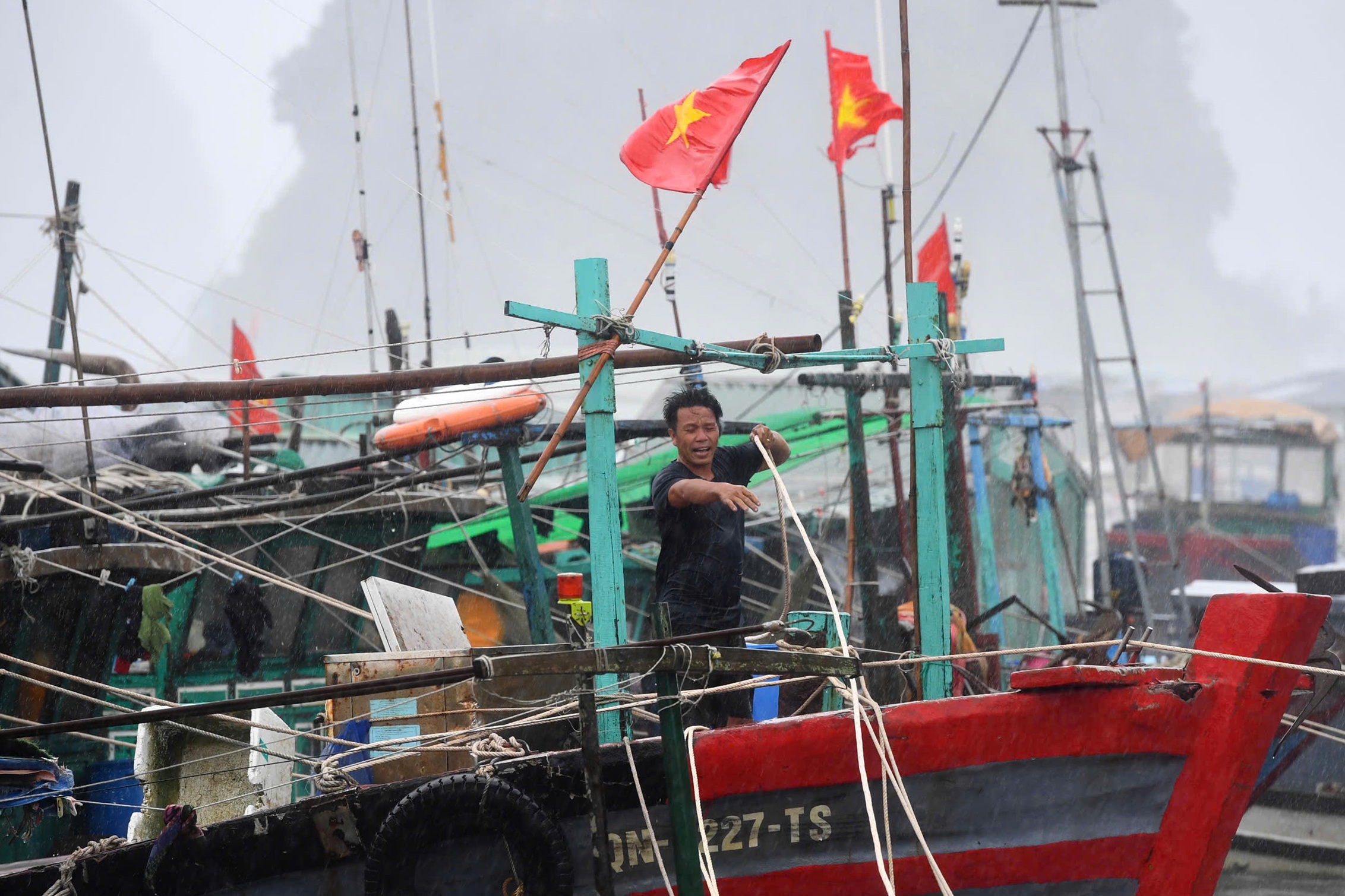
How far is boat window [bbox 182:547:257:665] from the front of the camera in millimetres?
8102

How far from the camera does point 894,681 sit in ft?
19.3

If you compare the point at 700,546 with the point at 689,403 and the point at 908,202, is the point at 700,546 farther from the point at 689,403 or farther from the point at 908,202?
the point at 908,202

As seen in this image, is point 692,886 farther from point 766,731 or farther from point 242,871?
point 242,871

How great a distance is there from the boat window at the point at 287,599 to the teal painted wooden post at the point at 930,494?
5.27 m

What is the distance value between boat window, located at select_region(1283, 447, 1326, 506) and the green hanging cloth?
63.5 feet

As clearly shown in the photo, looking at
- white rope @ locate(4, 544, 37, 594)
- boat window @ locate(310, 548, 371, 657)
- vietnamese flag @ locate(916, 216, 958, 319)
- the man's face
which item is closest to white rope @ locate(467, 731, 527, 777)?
the man's face

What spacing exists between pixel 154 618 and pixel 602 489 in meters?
4.07

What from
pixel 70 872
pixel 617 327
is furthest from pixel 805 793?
pixel 70 872

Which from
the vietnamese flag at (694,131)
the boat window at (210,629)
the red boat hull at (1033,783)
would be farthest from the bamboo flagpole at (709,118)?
the boat window at (210,629)

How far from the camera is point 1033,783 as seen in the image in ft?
13.0

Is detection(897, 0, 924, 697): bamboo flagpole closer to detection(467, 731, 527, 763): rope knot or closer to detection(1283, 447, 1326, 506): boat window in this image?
detection(467, 731, 527, 763): rope knot

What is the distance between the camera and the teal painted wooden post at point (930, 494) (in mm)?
4480

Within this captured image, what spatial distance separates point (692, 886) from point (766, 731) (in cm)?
74

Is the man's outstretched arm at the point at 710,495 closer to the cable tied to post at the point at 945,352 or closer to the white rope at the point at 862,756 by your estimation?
Answer: the white rope at the point at 862,756
